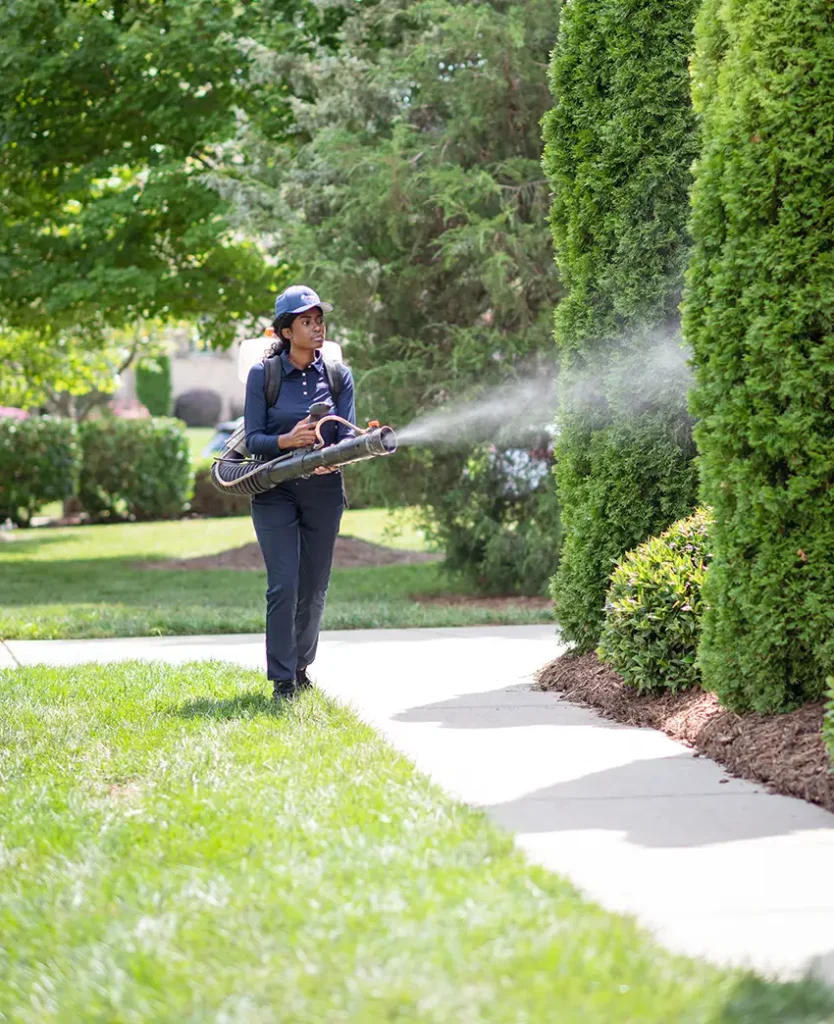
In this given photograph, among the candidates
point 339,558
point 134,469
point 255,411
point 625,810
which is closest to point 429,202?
point 255,411

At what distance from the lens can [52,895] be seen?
3.84 m

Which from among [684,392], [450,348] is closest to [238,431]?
[684,392]

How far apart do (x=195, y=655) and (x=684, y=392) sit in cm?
355

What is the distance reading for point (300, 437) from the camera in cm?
627

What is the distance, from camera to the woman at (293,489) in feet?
21.1

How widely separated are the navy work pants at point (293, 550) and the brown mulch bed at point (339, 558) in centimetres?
1082

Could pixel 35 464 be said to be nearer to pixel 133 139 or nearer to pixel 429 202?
pixel 133 139

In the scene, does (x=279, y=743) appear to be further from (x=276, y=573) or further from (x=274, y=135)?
(x=274, y=135)

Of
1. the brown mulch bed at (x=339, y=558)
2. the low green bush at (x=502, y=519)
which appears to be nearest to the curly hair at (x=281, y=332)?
the low green bush at (x=502, y=519)

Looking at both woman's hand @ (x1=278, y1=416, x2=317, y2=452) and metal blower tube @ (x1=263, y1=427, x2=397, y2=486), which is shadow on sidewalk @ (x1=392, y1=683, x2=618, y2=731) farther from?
woman's hand @ (x1=278, y1=416, x2=317, y2=452)

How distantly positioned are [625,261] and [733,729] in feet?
9.08

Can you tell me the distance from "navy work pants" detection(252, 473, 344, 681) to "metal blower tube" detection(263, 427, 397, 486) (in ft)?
0.68

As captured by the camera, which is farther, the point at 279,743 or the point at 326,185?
the point at 326,185

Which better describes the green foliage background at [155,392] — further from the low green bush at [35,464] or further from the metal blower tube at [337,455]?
the metal blower tube at [337,455]
